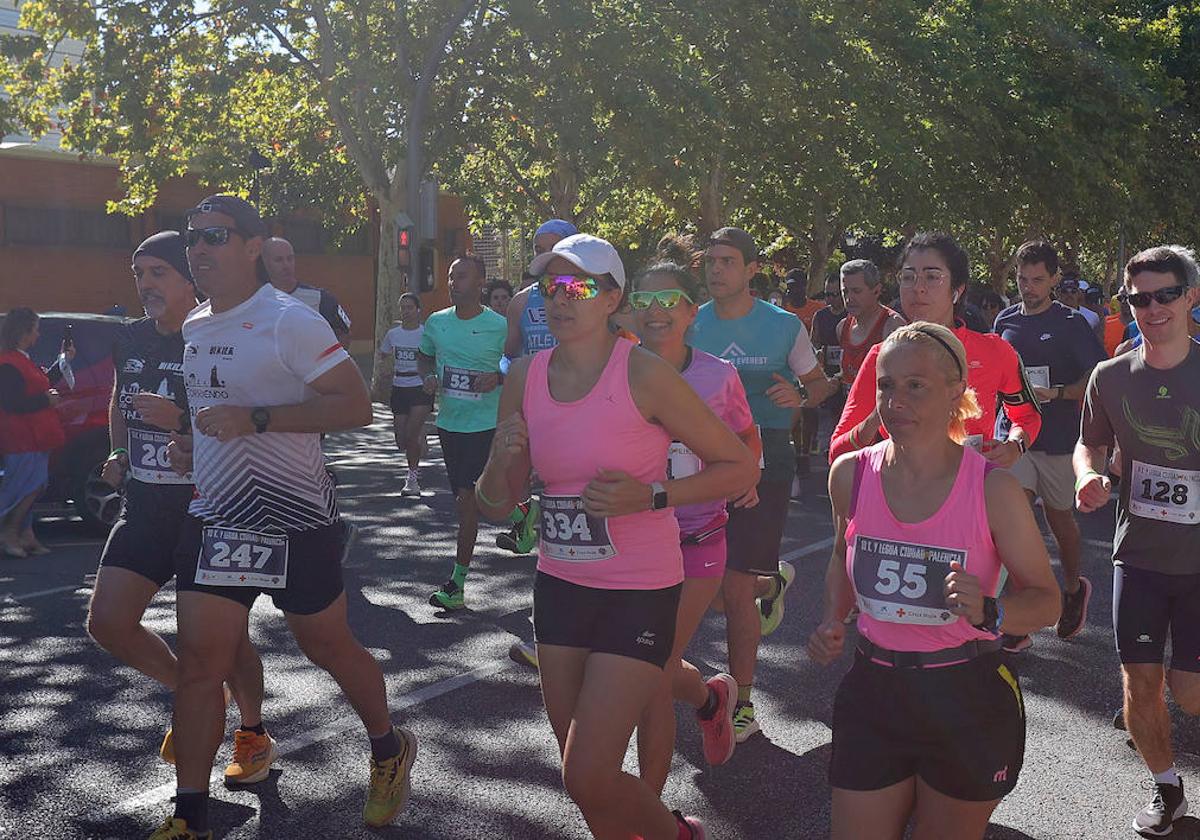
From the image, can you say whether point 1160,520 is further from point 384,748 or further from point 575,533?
point 384,748

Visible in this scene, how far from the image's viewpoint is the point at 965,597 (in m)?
3.07

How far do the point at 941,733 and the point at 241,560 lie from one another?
2.18 m

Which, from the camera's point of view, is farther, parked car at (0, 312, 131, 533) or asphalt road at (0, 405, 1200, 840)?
parked car at (0, 312, 131, 533)

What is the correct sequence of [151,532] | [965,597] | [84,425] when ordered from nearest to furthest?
[965,597] < [151,532] < [84,425]

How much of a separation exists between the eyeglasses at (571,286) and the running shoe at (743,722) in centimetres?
233

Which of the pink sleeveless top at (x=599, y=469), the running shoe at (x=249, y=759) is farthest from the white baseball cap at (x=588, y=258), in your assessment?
the running shoe at (x=249, y=759)

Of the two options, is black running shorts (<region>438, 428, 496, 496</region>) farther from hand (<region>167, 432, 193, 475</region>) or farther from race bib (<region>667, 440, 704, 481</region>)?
hand (<region>167, 432, 193, 475</region>)

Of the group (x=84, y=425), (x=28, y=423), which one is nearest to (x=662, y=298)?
(x=28, y=423)

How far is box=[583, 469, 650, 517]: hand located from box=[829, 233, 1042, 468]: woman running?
1.49m

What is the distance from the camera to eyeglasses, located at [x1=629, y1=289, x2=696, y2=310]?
4.84 metres

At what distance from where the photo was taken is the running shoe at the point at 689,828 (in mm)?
3877

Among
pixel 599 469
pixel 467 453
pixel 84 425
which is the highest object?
pixel 599 469

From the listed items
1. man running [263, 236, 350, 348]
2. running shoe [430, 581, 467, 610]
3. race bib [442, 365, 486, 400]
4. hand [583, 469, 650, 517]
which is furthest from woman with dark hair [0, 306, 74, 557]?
hand [583, 469, 650, 517]

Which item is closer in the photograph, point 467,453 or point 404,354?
point 467,453
